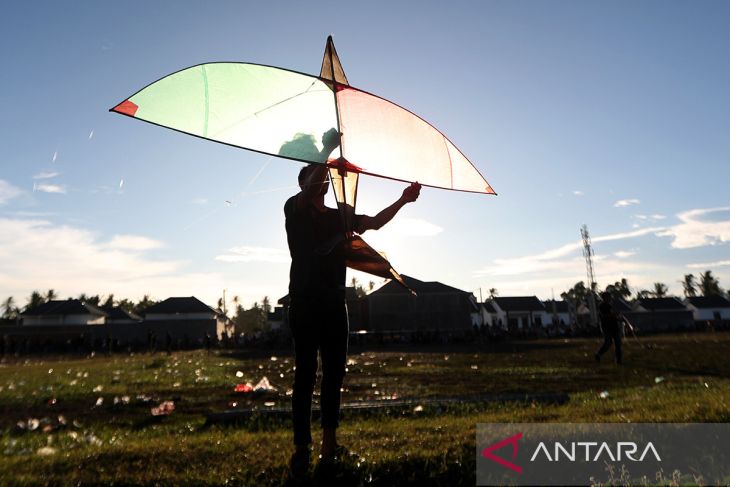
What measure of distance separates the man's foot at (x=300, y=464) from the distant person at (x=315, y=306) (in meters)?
0.04

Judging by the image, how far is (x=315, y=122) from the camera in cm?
405

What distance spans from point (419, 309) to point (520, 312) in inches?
1631

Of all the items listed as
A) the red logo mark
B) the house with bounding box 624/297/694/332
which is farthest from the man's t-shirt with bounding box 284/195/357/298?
the house with bounding box 624/297/694/332

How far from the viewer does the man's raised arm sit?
3775mm

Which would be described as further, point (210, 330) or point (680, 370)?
point (210, 330)

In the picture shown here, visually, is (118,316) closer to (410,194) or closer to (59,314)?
(59,314)

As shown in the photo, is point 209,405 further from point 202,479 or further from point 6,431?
point 202,479

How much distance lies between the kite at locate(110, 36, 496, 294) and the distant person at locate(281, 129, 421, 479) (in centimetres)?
18

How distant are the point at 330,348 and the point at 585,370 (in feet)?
37.0

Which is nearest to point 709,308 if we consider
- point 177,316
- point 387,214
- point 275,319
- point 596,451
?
point 275,319

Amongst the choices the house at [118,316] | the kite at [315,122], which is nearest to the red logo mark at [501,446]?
the kite at [315,122]

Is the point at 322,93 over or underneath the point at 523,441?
over

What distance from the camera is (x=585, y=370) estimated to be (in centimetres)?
1251

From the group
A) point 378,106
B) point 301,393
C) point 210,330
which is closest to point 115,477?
point 301,393
